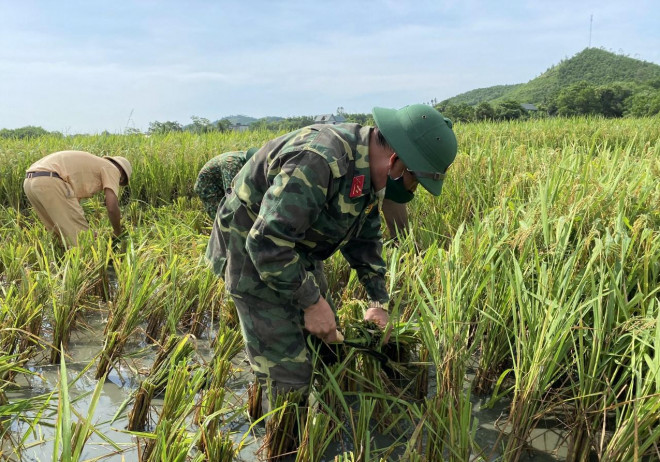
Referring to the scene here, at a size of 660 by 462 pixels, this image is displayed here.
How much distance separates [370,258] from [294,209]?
75cm

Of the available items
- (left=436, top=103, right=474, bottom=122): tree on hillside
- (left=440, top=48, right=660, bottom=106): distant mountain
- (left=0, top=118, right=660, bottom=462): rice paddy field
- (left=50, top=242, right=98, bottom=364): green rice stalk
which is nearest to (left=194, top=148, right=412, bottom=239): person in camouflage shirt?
(left=0, top=118, right=660, bottom=462): rice paddy field

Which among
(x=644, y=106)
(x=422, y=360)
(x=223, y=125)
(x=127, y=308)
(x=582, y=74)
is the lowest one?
(x=422, y=360)

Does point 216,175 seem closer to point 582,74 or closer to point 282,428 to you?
point 282,428

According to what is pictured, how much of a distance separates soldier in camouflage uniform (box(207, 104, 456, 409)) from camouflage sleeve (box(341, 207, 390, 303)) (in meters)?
0.08

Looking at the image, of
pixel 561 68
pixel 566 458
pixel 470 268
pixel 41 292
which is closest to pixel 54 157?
pixel 41 292

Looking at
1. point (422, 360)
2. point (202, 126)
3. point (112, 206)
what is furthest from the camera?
point (202, 126)

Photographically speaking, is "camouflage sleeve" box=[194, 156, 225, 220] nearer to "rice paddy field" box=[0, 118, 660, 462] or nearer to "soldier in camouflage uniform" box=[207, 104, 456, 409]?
"rice paddy field" box=[0, 118, 660, 462]

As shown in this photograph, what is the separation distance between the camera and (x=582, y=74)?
217 ft

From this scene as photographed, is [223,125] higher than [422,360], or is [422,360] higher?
[223,125]

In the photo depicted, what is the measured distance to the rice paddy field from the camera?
178 cm

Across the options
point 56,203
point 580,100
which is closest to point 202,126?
point 56,203

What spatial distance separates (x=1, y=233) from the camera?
4609 mm

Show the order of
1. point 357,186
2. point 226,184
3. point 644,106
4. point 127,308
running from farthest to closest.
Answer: point 644,106 < point 226,184 < point 127,308 < point 357,186

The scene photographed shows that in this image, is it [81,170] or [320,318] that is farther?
[81,170]
